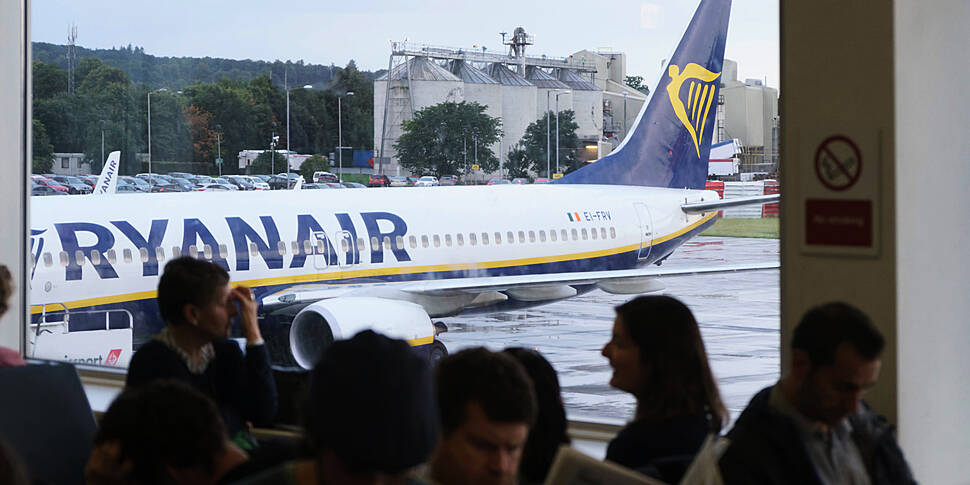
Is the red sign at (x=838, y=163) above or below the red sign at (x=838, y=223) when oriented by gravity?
above

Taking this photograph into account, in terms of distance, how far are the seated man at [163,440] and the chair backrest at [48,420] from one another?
2.27ft

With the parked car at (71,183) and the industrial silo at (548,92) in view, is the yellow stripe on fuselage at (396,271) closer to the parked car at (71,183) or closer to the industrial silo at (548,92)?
the parked car at (71,183)

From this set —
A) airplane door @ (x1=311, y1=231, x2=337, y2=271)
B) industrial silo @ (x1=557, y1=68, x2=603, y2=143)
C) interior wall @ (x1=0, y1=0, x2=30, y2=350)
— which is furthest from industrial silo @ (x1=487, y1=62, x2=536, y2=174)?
interior wall @ (x1=0, y1=0, x2=30, y2=350)

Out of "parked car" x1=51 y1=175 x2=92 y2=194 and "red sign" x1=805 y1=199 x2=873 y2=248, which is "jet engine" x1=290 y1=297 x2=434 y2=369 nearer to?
"parked car" x1=51 y1=175 x2=92 y2=194

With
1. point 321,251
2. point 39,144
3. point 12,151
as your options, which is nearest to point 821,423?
point 12,151

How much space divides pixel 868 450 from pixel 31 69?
9.40 ft

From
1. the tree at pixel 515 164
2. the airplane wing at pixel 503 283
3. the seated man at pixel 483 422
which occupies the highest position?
the tree at pixel 515 164

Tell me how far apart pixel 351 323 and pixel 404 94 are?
1.58 metres

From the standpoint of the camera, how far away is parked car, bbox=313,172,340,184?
344 inches

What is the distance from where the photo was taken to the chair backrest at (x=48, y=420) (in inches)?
68.0

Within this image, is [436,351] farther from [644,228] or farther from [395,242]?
[644,228]

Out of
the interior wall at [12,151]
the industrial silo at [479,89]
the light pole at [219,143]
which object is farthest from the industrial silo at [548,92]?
the interior wall at [12,151]

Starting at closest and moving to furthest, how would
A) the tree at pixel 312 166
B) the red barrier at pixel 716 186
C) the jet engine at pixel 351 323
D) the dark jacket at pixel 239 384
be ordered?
the dark jacket at pixel 239 384 → the jet engine at pixel 351 323 → the tree at pixel 312 166 → the red barrier at pixel 716 186

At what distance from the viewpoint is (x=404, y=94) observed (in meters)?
7.10
